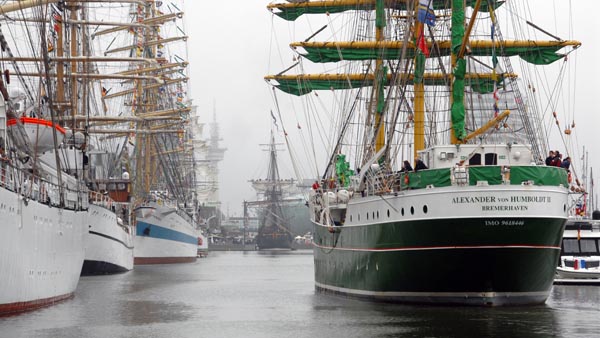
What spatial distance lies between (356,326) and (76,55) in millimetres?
51656

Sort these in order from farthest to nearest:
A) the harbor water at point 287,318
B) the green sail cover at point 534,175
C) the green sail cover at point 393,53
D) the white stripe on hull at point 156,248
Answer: the white stripe on hull at point 156,248 < the green sail cover at point 393,53 < the green sail cover at point 534,175 < the harbor water at point 287,318

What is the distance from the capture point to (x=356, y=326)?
3041 cm

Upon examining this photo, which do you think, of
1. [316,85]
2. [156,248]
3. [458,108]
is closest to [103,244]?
[316,85]

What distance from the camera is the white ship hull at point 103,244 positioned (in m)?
65.1

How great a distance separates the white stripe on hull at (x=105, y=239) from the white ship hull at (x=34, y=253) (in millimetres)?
21918

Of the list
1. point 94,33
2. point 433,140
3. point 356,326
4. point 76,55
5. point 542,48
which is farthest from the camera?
point 94,33

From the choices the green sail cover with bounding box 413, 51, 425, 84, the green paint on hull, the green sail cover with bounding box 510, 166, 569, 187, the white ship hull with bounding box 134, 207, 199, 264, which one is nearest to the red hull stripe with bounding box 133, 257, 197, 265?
the white ship hull with bounding box 134, 207, 199, 264

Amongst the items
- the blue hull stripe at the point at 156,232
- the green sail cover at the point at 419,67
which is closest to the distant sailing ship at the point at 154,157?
the blue hull stripe at the point at 156,232

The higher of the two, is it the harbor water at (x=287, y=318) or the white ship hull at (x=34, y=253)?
the white ship hull at (x=34, y=253)

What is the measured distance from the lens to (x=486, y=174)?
3494 centimetres

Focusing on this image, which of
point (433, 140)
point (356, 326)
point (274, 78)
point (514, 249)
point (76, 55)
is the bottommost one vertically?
point (356, 326)

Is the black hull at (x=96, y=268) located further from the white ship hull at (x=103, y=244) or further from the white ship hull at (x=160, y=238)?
the white ship hull at (x=160, y=238)

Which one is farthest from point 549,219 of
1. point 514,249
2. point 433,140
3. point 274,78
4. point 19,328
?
point 274,78

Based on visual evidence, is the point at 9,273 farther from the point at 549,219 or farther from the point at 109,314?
the point at 549,219
